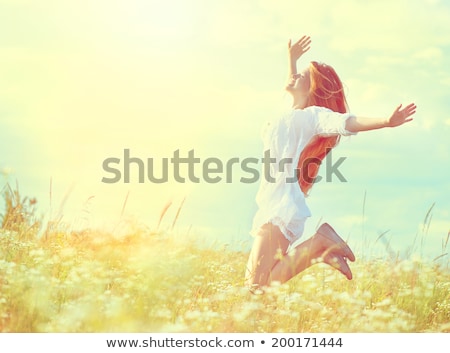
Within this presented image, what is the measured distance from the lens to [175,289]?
656 centimetres

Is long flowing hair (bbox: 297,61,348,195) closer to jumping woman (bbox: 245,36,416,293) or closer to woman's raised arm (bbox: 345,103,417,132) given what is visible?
jumping woman (bbox: 245,36,416,293)

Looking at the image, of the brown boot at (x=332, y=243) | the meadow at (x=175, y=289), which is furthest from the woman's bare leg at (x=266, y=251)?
the brown boot at (x=332, y=243)

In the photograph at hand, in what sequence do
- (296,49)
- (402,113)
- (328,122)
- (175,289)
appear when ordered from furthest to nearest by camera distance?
(296,49) → (175,289) → (328,122) → (402,113)

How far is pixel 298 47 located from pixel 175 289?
7.16ft

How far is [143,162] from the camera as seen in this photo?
691 cm

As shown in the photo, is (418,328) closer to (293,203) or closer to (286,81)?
(293,203)

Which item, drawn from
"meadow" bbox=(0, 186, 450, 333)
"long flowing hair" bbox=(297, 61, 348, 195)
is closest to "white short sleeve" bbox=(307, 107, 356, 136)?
"long flowing hair" bbox=(297, 61, 348, 195)

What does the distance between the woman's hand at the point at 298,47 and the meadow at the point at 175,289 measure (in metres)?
1.74

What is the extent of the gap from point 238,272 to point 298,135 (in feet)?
4.12

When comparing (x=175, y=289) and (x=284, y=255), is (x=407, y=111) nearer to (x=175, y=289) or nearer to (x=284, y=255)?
(x=284, y=255)

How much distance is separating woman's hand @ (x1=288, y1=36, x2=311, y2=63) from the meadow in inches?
68.4

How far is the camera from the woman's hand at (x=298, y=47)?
670 cm

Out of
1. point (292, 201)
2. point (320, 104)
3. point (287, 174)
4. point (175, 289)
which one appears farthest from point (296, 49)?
point (175, 289)
